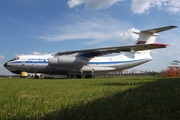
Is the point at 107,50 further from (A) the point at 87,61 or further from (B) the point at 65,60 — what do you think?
(B) the point at 65,60

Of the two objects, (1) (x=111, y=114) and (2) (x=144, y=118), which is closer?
(2) (x=144, y=118)

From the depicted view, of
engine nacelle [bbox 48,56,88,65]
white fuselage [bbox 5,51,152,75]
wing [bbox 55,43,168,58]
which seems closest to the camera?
engine nacelle [bbox 48,56,88,65]

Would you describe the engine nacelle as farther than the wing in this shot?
No

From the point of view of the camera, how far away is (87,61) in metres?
23.4

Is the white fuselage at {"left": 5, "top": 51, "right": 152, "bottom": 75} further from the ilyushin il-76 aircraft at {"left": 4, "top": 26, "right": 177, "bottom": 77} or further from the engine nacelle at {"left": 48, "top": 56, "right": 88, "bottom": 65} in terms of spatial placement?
the engine nacelle at {"left": 48, "top": 56, "right": 88, "bottom": 65}

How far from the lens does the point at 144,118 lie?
7.03 feet

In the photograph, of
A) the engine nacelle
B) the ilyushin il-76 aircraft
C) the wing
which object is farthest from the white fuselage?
the wing

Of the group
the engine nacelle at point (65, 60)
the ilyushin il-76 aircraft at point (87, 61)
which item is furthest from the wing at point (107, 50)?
the engine nacelle at point (65, 60)

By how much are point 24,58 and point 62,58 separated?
15.2 ft

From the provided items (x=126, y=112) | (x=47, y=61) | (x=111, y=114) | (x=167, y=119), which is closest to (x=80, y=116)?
(x=111, y=114)

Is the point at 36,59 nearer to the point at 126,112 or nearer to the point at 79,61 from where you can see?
the point at 79,61

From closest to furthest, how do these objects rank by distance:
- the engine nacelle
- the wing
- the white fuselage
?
1. the engine nacelle
2. the wing
3. the white fuselage

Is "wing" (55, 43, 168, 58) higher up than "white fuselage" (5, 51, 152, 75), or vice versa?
"wing" (55, 43, 168, 58)

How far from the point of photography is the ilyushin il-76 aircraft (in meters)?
22.2
